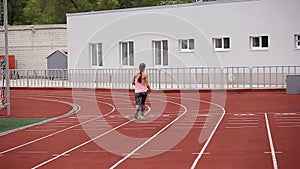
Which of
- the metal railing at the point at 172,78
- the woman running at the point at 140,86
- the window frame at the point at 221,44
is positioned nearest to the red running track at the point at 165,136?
the woman running at the point at 140,86

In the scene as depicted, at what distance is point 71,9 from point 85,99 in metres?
→ 46.3

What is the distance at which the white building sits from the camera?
109ft

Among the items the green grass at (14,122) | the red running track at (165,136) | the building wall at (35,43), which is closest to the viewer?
the red running track at (165,136)

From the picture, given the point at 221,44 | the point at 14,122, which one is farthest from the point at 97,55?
the point at 14,122

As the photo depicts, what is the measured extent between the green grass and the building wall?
3207cm

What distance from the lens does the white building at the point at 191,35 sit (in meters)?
33.1

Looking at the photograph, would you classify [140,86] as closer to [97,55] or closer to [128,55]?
[128,55]

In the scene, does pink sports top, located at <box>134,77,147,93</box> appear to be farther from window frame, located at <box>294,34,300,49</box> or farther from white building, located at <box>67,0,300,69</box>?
window frame, located at <box>294,34,300,49</box>

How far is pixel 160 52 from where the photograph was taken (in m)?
38.2

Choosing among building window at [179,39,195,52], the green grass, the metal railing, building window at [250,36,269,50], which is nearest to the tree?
the metal railing

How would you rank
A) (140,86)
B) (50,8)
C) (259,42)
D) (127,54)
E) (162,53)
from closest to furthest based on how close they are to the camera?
(140,86), (259,42), (162,53), (127,54), (50,8)

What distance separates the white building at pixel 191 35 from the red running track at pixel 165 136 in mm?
6215

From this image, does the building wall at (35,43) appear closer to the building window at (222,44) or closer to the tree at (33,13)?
the tree at (33,13)

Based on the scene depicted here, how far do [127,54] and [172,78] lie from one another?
5189 millimetres
